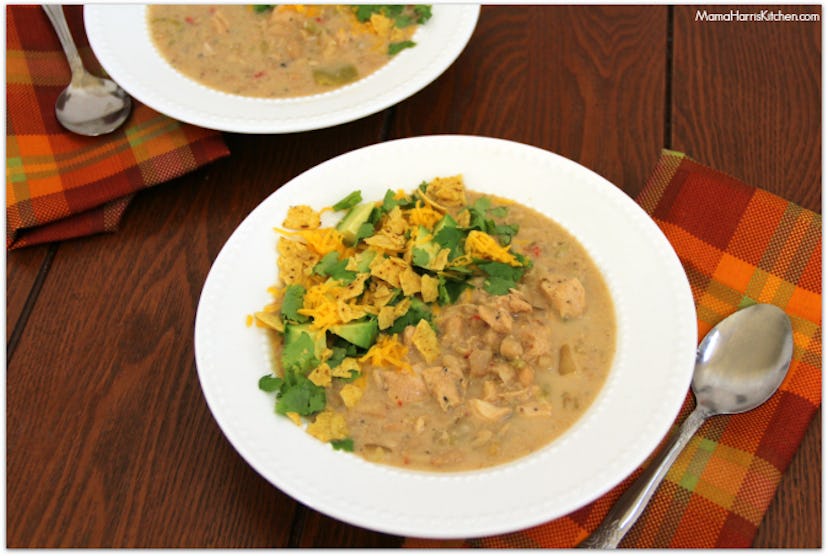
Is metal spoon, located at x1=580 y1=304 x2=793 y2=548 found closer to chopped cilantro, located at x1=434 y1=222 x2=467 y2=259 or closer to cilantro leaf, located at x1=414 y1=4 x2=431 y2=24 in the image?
chopped cilantro, located at x1=434 y1=222 x2=467 y2=259

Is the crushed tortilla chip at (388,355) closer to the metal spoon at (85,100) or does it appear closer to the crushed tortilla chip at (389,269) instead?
the crushed tortilla chip at (389,269)

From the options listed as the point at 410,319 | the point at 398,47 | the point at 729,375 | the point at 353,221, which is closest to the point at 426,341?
the point at 410,319

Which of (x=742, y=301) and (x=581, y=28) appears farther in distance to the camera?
(x=581, y=28)

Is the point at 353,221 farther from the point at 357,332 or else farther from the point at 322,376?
the point at 322,376

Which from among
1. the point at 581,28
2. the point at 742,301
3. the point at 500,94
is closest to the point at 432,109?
the point at 500,94

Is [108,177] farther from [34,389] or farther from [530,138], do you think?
[530,138]

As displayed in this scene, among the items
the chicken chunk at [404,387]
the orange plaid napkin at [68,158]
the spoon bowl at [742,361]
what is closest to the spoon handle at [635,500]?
the spoon bowl at [742,361]
